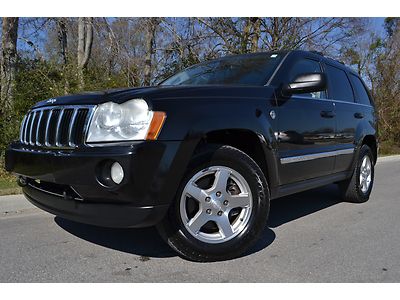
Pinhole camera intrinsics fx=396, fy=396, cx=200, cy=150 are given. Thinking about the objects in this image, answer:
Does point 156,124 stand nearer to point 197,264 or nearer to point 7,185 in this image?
point 197,264

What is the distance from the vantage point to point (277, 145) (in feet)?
11.8

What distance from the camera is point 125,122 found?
2785mm

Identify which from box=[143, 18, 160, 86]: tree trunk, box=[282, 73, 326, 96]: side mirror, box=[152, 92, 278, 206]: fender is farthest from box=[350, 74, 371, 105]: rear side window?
box=[143, 18, 160, 86]: tree trunk

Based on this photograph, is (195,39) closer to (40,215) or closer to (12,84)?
(12,84)

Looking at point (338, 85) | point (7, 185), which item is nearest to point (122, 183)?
A: point (338, 85)

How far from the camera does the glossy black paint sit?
106 inches

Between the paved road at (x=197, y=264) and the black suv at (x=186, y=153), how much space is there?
0.25 m

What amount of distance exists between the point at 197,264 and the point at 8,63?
7215 millimetres

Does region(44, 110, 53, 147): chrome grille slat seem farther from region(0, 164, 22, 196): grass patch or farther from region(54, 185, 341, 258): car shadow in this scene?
region(0, 164, 22, 196): grass patch

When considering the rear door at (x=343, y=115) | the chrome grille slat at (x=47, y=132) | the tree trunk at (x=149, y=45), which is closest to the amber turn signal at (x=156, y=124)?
the chrome grille slat at (x=47, y=132)

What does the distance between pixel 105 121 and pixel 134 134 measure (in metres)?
0.25

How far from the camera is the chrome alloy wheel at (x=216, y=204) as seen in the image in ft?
9.98

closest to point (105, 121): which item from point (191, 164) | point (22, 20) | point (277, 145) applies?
point (191, 164)

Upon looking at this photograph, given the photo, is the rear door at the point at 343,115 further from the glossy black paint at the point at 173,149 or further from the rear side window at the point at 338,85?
the glossy black paint at the point at 173,149
